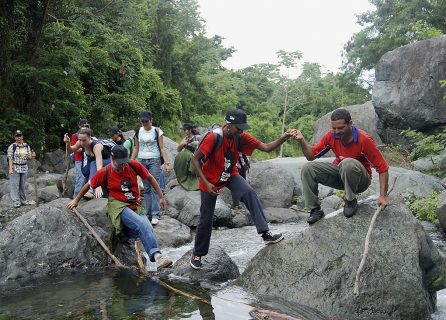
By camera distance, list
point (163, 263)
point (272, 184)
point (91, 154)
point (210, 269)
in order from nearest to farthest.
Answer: point (163, 263)
point (210, 269)
point (91, 154)
point (272, 184)

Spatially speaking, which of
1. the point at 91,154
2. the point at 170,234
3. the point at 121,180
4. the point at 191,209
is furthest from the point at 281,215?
the point at 121,180

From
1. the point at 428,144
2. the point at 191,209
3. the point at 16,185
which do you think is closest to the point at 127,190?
the point at 191,209

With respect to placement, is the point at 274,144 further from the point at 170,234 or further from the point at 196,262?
the point at 170,234

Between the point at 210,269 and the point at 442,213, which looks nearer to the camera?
the point at 210,269

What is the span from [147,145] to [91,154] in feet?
3.74

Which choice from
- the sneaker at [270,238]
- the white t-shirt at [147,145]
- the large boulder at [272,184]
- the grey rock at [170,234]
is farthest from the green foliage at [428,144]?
the sneaker at [270,238]

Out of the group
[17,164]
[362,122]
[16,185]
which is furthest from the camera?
[362,122]

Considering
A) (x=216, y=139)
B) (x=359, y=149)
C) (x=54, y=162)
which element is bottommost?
(x=54, y=162)

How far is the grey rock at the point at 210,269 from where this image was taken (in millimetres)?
7125

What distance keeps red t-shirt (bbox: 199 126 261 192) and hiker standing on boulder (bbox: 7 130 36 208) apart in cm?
839

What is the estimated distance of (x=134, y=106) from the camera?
24.5 meters

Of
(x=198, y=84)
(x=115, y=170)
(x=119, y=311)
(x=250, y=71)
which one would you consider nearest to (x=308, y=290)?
(x=119, y=311)

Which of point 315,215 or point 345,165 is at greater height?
point 345,165

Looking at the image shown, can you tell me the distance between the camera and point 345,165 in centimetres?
624
